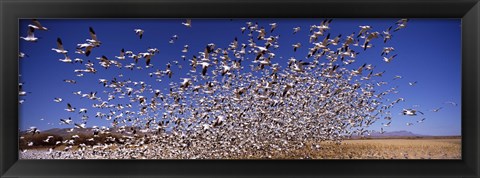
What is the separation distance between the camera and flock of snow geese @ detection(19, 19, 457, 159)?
355 centimetres

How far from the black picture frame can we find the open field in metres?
0.08

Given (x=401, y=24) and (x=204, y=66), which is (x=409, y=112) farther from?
(x=204, y=66)

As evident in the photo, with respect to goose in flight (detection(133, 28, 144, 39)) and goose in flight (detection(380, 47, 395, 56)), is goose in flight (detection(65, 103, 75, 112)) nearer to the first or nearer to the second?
goose in flight (detection(133, 28, 144, 39))

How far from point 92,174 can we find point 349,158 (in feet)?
6.07

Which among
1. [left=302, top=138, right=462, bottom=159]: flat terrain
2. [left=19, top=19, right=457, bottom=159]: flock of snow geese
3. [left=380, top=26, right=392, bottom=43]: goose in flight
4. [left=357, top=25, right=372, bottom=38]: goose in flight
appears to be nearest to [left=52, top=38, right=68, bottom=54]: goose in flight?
[left=19, top=19, right=457, bottom=159]: flock of snow geese

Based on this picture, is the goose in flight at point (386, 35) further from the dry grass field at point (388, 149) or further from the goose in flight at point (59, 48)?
the goose in flight at point (59, 48)

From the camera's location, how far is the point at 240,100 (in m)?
3.87

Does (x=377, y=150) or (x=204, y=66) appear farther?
(x=204, y=66)

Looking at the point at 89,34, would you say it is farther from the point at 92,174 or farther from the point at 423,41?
the point at 423,41
